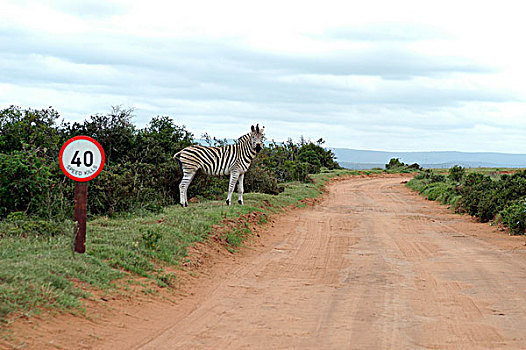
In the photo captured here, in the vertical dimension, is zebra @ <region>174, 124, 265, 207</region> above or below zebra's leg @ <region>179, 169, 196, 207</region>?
above

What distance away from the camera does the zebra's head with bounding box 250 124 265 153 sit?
1781 cm

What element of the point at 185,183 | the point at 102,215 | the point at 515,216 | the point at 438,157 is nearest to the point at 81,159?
the point at 102,215

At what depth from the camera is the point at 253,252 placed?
1252 cm

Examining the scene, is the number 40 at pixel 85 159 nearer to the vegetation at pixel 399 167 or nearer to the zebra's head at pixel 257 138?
the zebra's head at pixel 257 138

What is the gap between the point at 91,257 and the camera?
8.38 metres

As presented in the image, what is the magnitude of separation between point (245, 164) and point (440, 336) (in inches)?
464

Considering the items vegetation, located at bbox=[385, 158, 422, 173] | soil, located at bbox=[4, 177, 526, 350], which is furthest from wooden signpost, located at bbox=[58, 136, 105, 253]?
vegetation, located at bbox=[385, 158, 422, 173]

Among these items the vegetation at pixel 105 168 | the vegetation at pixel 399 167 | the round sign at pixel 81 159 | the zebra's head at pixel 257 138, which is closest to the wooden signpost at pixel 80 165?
the round sign at pixel 81 159

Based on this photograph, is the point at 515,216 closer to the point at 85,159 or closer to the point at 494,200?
the point at 494,200

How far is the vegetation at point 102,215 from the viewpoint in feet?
23.3

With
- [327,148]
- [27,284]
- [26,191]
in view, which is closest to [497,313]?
[27,284]

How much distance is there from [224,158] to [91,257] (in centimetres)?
970

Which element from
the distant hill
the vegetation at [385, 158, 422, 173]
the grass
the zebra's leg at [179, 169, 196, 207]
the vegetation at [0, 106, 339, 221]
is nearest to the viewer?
the grass

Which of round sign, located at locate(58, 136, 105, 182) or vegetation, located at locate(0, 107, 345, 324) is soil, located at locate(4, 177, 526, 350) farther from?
round sign, located at locate(58, 136, 105, 182)
